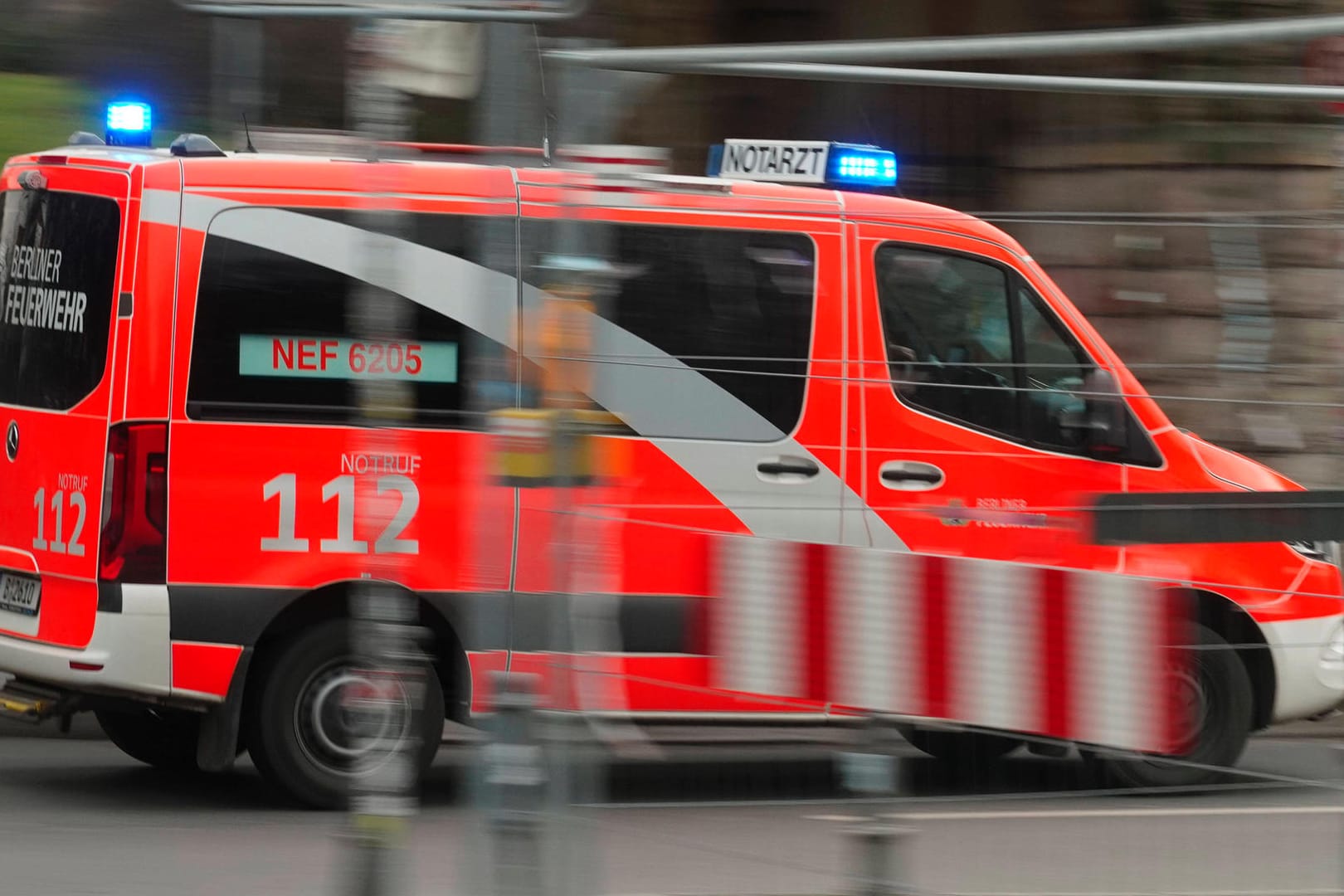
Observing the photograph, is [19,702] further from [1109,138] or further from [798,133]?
Answer: [1109,138]

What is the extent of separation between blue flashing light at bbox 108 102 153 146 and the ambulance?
15mm

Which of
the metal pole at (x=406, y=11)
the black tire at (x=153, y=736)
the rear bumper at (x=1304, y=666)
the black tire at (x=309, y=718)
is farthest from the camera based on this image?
the black tire at (x=153, y=736)

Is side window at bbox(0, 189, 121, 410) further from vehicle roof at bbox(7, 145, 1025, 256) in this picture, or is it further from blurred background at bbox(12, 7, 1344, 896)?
blurred background at bbox(12, 7, 1344, 896)

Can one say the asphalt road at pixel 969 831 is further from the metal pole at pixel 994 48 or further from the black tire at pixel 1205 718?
the metal pole at pixel 994 48

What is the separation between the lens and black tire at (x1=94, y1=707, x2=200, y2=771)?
6695 mm

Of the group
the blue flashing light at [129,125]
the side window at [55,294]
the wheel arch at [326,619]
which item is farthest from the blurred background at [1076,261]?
the blue flashing light at [129,125]

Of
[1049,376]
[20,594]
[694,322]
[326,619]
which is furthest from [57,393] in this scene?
[1049,376]

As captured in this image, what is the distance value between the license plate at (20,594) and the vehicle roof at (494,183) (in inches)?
56.2

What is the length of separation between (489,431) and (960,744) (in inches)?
42.3

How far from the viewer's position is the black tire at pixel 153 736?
22.0 feet

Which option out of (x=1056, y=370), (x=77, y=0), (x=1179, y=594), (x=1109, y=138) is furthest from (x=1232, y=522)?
(x=77, y=0)

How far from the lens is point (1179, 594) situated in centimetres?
330

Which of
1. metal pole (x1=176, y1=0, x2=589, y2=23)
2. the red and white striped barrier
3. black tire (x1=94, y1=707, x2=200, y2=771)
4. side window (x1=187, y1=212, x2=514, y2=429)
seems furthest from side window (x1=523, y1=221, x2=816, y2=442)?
black tire (x1=94, y1=707, x2=200, y2=771)

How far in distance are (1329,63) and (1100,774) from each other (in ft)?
4.63
